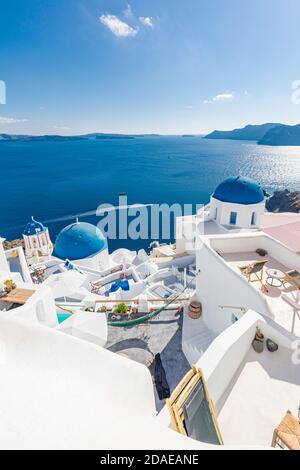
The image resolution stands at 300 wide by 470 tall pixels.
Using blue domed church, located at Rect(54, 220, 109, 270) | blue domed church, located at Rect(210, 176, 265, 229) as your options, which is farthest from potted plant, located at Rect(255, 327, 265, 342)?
blue domed church, located at Rect(54, 220, 109, 270)

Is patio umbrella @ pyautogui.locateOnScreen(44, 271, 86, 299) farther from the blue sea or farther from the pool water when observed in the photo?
the blue sea

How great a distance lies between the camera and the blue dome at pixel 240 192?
18.4 m

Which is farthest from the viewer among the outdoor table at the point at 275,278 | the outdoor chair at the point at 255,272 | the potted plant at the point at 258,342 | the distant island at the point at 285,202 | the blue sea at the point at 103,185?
the blue sea at the point at 103,185

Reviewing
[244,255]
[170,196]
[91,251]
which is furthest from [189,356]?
[170,196]

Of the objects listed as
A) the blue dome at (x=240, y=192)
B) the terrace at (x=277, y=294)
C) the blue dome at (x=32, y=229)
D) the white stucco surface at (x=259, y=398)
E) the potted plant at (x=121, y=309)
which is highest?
the blue dome at (x=240, y=192)

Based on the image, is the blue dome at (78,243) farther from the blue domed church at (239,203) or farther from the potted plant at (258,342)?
the potted plant at (258,342)

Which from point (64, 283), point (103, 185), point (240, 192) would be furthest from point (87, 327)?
point (103, 185)

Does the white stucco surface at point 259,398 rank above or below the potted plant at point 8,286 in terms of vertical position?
above

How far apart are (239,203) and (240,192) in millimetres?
922

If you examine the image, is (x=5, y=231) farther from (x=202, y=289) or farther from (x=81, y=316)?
(x=202, y=289)

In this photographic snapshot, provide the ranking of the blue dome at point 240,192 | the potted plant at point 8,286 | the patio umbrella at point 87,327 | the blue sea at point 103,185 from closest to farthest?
the potted plant at point 8,286 < the patio umbrella at point 87,327 < the blue dome at point 240,192 < the blue sea at point 103,185

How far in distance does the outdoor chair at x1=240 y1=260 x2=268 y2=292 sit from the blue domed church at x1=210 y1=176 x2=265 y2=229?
1177 centimetres

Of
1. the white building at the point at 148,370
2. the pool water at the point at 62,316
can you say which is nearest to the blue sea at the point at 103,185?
the pool water at the point at 62,316
